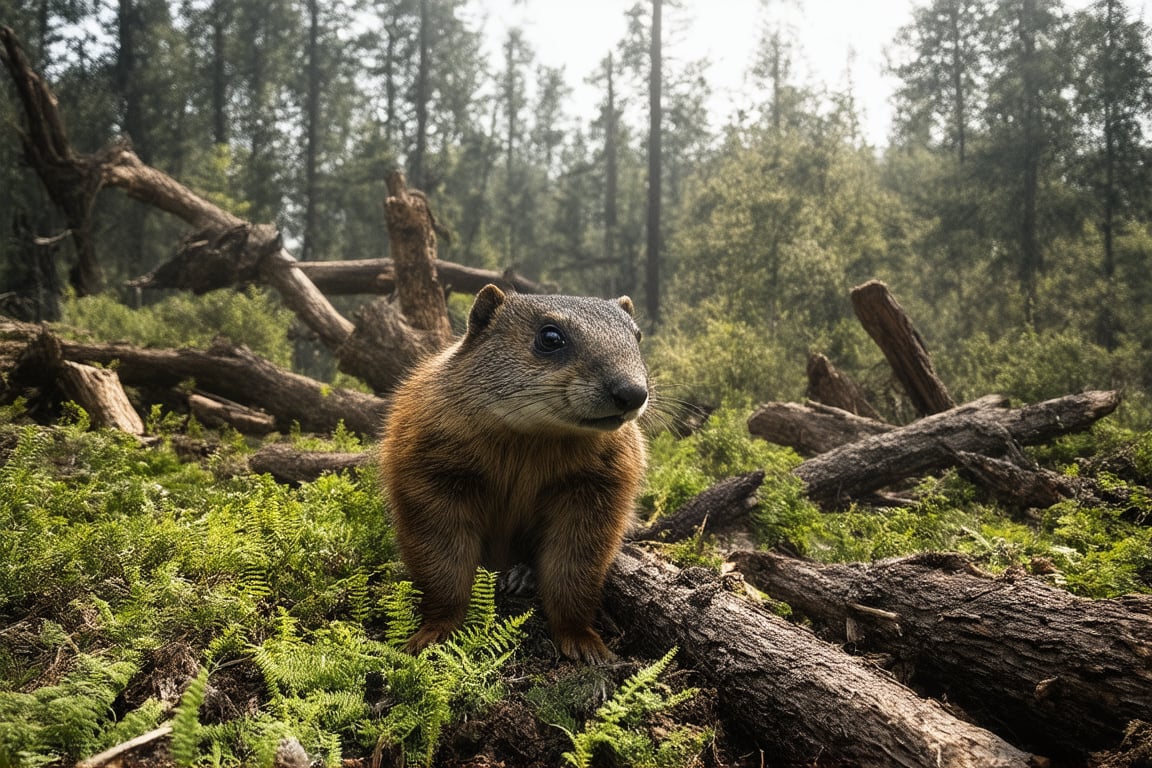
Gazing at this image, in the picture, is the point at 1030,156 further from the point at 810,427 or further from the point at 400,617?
the point at 400,617

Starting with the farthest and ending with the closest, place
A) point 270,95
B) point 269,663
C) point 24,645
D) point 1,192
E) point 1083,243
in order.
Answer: point 270,95 < point 1,192 < point 1083,243 < point 24,645 < point 269,663

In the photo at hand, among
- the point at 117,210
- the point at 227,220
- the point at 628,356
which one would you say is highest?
the point at 117,210

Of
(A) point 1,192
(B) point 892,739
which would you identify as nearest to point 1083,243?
(B) point 892,739

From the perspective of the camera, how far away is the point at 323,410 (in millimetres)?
8875

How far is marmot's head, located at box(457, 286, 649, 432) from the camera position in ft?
11.0

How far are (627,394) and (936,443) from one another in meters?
5.29

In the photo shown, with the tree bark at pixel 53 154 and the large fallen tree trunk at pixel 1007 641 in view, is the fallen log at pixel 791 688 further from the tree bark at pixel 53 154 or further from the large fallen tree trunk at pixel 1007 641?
the tree bark at pixel 53 154

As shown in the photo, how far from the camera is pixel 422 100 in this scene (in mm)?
34219

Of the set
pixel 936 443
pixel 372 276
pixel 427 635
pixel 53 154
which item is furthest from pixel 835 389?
pixel 53 154

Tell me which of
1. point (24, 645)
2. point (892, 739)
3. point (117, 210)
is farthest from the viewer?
point (117, 210)

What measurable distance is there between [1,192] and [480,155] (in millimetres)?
22863

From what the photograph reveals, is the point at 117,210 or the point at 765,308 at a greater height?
the point at 117,210

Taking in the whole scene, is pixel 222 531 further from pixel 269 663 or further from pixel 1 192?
pixel 1 192

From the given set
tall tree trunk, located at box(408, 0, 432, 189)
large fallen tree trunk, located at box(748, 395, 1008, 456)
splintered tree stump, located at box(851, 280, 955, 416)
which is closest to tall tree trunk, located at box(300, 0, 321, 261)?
tall tree trunk, located at box(408, 0, 432, 189)
